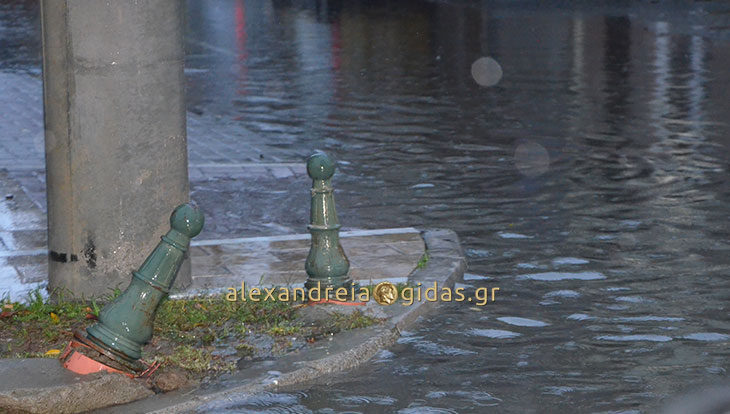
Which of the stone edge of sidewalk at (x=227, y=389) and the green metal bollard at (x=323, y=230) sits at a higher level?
the green metal bollard at (x=323, y=230)

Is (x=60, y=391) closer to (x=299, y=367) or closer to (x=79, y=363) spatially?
(x=79, y=363)

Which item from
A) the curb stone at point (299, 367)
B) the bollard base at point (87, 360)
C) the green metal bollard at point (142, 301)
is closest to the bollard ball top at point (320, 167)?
the curb stone at point (299, 367)

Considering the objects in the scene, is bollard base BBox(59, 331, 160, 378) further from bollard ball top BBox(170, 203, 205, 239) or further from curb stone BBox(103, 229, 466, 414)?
bollard ball top BBox(170, 203, 205, 239)

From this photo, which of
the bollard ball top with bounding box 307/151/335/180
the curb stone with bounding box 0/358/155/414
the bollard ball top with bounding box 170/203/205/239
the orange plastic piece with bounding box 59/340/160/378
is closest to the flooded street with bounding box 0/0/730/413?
the curb stone with bounding box 0/358/155/414

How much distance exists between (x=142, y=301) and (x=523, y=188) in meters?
5.00

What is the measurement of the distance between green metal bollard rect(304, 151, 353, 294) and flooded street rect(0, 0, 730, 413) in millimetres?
585

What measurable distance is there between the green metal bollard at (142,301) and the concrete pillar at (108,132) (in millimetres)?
1158

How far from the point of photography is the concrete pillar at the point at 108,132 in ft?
21.7

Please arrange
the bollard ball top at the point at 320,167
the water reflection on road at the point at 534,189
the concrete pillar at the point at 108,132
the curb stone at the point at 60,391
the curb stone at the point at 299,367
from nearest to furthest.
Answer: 1. the curb stone at the point at 60,391
2. the curb stone at the point at 299,367
3. the water reflection on road at the point at 534,189
4. the concrete pillar at the point at 108,132
5. the bollard ball top at the point at 320,167

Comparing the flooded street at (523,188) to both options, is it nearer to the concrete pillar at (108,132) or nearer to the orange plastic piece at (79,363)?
the orange plastic piece at (79,363)

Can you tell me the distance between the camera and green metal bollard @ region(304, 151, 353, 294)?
22.1 ft

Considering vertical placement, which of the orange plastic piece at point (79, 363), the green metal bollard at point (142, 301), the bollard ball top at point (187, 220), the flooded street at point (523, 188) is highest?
the bollard ball top at point (187, 220)

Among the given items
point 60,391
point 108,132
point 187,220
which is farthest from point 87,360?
point 108,132

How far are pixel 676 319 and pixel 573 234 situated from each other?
6.45ft
